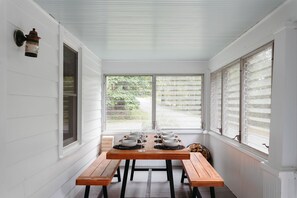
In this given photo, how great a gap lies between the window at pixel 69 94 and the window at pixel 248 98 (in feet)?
7.96

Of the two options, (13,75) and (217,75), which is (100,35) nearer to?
(13,75)

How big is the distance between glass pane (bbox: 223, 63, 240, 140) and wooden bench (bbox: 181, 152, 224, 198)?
72 centimetres

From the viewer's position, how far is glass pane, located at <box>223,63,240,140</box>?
3.67 metres

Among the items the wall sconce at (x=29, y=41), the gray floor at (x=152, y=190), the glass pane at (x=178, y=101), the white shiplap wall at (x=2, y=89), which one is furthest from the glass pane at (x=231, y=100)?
the white shiplap wall at (x=2, y=89)

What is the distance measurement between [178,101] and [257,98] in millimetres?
2537

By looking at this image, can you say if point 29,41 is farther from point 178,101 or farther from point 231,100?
point 178,101

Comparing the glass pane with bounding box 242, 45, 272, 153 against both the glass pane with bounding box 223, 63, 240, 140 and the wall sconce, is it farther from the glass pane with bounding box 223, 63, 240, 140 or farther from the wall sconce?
the wall sconce

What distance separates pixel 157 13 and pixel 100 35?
116 centimetres

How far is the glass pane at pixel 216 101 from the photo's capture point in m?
4.63

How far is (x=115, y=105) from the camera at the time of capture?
17.7 ft

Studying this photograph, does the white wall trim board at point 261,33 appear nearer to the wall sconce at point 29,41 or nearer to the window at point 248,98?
the window at point 248,98

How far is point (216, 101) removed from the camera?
4.88 m

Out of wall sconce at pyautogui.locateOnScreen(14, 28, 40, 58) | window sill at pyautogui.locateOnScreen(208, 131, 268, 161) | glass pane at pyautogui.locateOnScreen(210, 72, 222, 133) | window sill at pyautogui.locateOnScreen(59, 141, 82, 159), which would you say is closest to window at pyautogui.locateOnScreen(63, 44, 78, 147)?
window sill at pyautogui.locateOnScreen(59, 141, 82, 159)

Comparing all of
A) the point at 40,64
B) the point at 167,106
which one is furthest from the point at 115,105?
the point at 40,64
